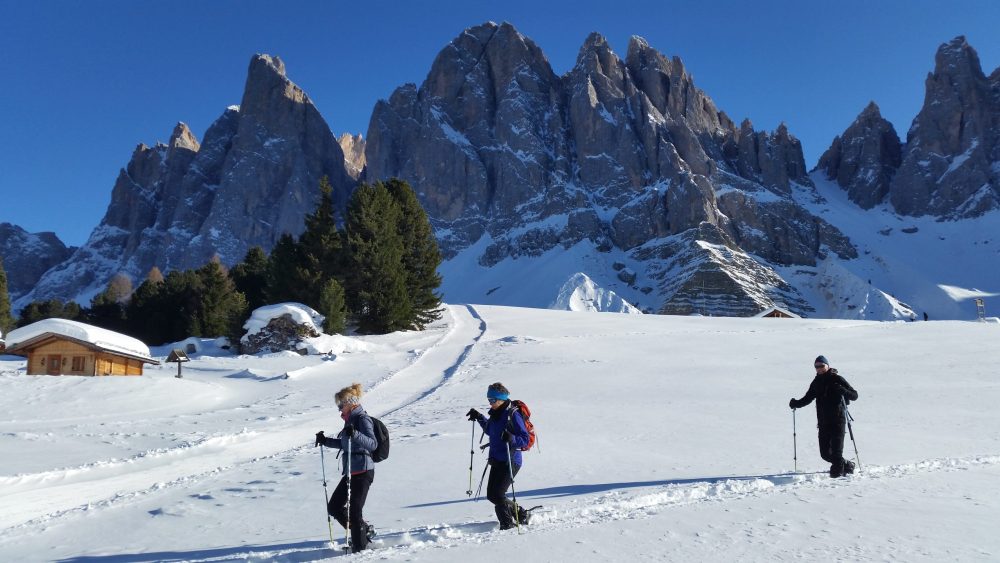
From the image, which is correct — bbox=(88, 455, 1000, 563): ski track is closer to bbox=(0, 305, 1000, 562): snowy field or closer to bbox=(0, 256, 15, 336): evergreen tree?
bbox=(0, 305, 1000, 562): snowy field

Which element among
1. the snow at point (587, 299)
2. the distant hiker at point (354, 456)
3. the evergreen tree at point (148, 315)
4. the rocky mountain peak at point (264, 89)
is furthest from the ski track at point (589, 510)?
the rocky mountain peak at point (264, 89)

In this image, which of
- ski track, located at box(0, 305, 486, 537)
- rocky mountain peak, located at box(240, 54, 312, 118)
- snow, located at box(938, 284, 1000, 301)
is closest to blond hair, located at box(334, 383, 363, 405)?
ski track, located at box(0, 305, 486, 537)

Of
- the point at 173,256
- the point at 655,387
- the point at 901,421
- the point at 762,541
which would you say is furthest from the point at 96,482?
the point at 173,256

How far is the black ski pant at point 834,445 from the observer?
27.3 ft

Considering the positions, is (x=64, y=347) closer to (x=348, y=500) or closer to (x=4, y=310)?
(x=348, y=500)

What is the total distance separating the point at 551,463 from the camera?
31.2 ft

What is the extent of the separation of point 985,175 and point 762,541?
9270 inches

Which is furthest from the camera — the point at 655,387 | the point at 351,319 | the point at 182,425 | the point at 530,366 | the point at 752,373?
the point at 351,319

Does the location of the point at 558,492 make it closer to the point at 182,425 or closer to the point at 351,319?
the point at 182,425

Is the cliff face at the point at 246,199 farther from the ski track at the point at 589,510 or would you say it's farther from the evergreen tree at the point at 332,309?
the ski track at the point at 589,510

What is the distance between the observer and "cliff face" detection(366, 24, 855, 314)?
16625 centimetres

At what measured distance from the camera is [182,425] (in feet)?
50.2

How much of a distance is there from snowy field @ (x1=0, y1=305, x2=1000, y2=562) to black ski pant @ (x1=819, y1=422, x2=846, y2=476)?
1.08ft

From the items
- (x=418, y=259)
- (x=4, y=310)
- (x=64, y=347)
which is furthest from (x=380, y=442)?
(x=4, y=310)
